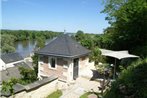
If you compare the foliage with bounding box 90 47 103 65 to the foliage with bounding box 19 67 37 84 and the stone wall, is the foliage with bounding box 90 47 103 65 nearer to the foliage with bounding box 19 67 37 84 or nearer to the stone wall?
the stone wall

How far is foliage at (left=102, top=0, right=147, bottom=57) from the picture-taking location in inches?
781

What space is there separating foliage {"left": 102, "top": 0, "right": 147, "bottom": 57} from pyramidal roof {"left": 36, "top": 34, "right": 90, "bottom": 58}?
6.67m

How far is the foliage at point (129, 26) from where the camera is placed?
1984 centimetres

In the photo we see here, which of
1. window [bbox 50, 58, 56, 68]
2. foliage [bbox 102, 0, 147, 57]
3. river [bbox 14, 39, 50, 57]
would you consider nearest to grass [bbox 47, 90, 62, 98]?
window [bbox 50, 58, 56, 68]

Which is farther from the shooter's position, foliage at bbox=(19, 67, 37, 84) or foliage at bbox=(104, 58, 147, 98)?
foliage at bbox=(19, 67, 37, 84)

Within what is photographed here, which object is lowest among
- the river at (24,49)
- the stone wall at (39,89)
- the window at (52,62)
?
the river at (24,49)

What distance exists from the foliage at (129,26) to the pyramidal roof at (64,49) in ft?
21.9

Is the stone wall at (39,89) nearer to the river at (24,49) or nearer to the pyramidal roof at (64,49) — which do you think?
the pyramidal roof at (64,49)

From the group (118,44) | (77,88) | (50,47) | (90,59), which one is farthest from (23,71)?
(118,44)

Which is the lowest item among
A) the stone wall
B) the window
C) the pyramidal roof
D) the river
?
the river

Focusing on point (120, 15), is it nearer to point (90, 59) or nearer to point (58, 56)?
point (90, 59)

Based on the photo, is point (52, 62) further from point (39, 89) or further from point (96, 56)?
point (96, 56)

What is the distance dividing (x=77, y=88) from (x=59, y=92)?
70.3 inches

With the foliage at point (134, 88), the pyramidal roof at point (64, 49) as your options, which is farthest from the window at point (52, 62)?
the foliage at point (134, 88)
